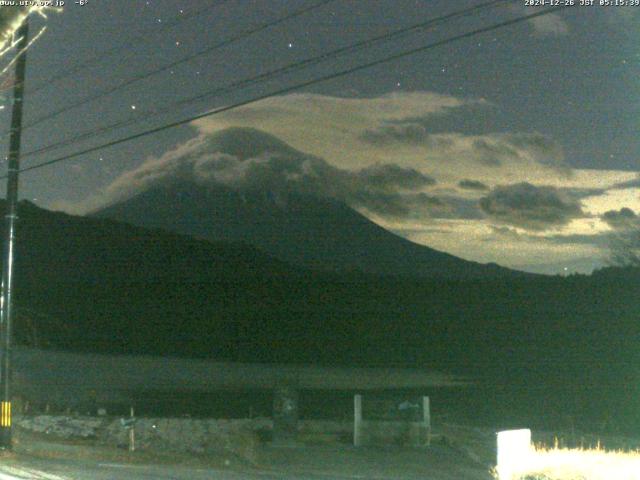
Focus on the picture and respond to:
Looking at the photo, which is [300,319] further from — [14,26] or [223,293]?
[14,26]

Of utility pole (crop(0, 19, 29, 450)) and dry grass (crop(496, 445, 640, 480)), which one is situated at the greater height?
utility pole (crop(0, 19, 29, 450))

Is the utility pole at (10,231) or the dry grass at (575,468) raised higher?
the utility pole at (10,231)

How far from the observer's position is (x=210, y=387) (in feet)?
212

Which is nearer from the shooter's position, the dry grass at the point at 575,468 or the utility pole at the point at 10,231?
the dry grass at the point at 575,468

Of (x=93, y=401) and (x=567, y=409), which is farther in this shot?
(x=567, y=409)

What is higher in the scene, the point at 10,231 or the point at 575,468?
the point at 10,231

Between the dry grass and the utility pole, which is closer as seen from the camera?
the dry grass

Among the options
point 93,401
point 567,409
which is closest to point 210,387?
point 93,401

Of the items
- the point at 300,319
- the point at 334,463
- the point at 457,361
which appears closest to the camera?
the point at 334,463

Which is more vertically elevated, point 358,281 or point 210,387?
point 358,281

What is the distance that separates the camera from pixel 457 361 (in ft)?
320

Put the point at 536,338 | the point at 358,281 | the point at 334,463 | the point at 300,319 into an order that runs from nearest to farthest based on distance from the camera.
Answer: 1. the point at 334,463
2. the point at 536,338
3. the point at 300,319
4. the point at 358,281

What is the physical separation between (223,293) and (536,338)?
1817 inches

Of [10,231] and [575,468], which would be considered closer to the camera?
[575,468]
